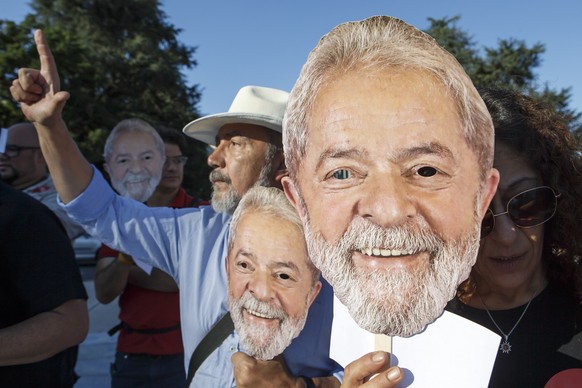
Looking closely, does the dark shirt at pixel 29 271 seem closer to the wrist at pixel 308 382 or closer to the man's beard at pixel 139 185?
the man's beard at pixel 139 185

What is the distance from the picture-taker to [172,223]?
1.58 metres

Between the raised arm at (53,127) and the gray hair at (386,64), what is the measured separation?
743 mm

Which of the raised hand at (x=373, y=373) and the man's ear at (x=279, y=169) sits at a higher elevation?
the man's ear at (x=279, y=169)

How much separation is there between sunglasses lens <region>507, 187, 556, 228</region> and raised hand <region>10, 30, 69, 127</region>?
1.24 m

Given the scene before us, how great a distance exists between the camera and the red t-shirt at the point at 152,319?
2674mm

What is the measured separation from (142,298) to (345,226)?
205 centimetres

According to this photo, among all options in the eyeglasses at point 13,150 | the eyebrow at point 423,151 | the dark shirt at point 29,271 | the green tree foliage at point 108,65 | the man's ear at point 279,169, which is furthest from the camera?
the green tree foliage at point 108,65

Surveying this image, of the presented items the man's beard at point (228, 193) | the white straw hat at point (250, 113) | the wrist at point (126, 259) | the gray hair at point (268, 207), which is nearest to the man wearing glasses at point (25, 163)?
the wrist at point (126, 259)

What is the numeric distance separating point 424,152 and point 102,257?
91.0 inches

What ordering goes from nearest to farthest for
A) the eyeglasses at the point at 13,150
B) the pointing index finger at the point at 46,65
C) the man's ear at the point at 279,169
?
the man's ear at the point at 279,169 → the pointing index finger at the point at 46,65 → the eyeglasses at the point at 13,150

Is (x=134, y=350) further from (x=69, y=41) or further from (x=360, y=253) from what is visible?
(x=69, y=41)

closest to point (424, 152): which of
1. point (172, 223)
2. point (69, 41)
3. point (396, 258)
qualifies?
Result: point (396, 258)

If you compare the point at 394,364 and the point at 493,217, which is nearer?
the point at 394,364

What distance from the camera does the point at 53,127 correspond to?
1.44 metres
